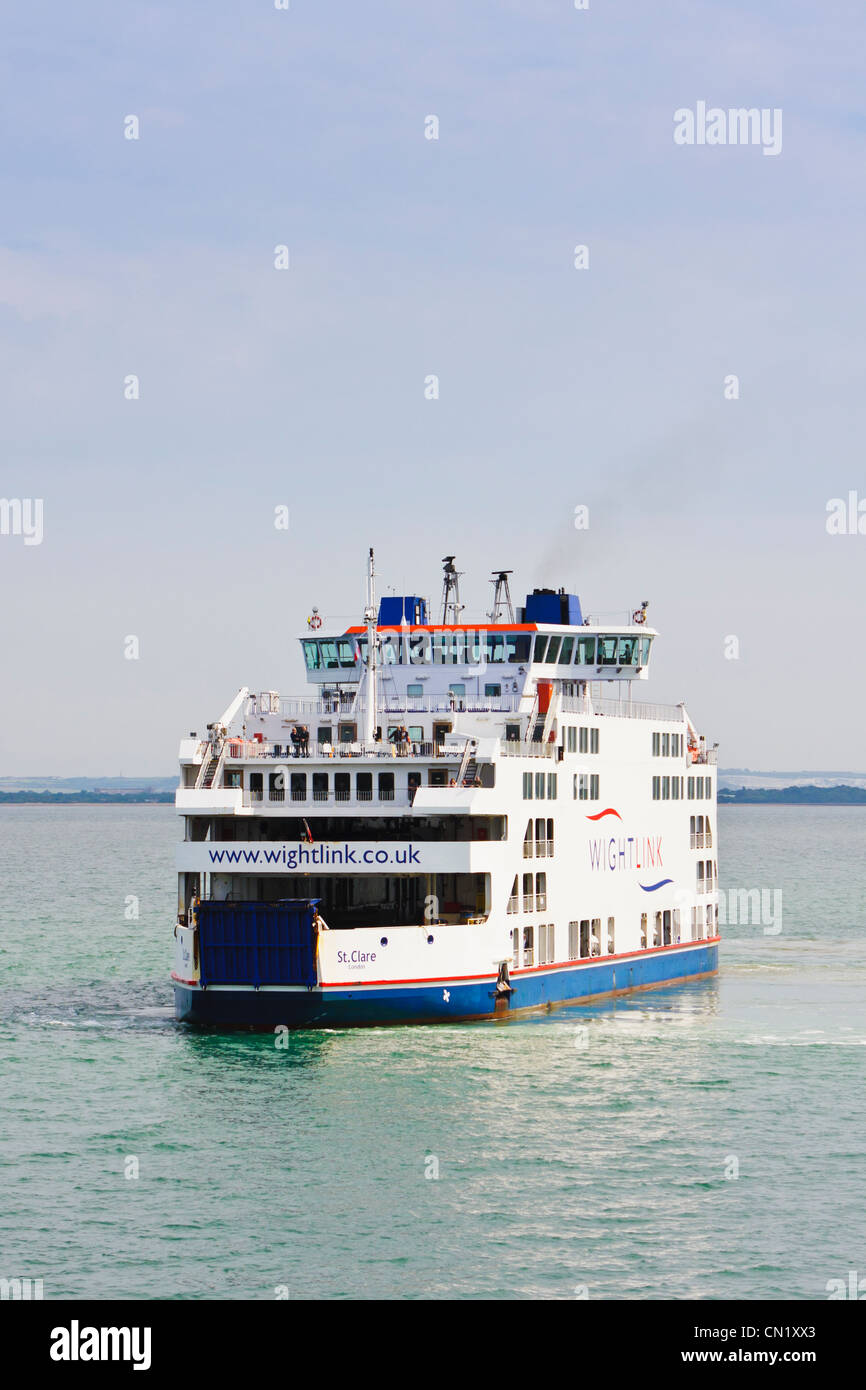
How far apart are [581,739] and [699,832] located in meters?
12.1

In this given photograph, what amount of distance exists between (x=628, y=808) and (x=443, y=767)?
34.3ft

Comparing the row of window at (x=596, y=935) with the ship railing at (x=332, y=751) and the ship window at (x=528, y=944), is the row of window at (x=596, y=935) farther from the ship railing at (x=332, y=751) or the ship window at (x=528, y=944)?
the ship railing at (x=332, y=751)

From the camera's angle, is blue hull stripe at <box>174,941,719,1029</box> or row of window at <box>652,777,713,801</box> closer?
blue hull stripe at <box>174,941,719,1029</box>

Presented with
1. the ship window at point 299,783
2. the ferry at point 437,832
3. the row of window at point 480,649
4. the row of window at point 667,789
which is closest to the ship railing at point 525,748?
the ferry at point 437,832

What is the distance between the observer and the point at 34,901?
101 metres

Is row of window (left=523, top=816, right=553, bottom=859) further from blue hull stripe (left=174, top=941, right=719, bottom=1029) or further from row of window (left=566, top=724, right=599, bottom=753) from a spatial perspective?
blue hull stripe (left=174, top=941, right=719, bottom=1029)

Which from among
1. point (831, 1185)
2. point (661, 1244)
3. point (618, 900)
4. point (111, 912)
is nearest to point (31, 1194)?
point (661, 1244)

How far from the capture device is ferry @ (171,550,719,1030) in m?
42.6

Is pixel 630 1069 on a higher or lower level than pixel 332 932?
lower

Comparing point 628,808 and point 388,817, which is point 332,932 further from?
point 628,808

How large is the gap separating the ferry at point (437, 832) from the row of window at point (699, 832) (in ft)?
5.53

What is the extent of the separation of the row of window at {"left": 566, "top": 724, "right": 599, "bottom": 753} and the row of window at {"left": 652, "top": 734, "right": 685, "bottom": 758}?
17.7 ft
